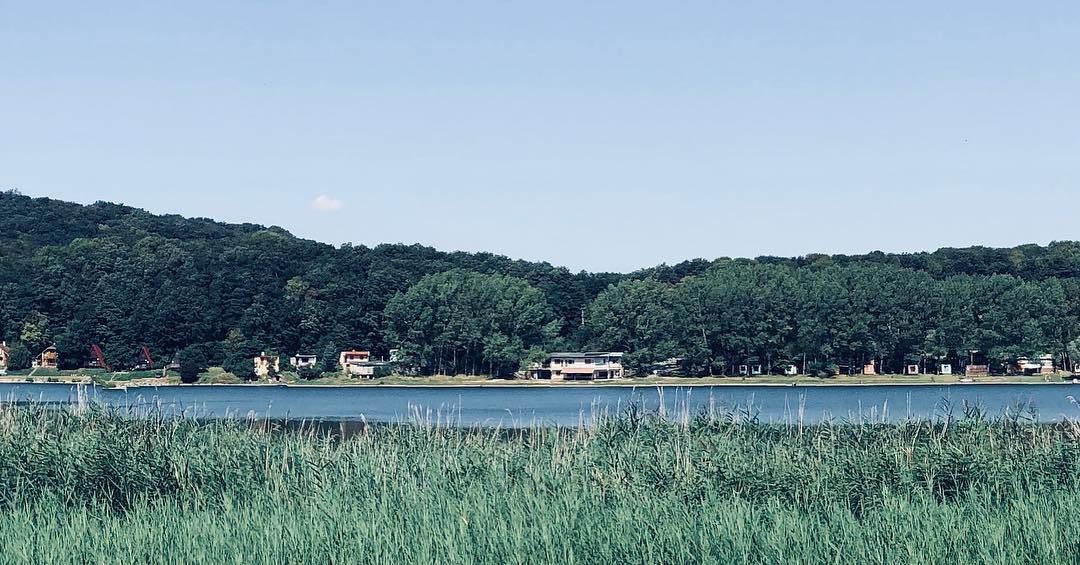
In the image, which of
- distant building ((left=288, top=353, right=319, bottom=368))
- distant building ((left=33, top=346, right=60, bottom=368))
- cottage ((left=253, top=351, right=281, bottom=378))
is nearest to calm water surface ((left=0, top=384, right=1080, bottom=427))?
cottage ((left=253, top=351, right=281, bottom=378))

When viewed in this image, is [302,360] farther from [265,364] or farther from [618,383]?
[618,383]

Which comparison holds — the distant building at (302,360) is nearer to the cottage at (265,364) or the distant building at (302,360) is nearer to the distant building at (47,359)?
the cottage at (265,364)

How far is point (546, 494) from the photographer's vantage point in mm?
15773

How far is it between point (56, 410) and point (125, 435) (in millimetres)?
4099

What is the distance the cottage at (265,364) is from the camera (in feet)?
317

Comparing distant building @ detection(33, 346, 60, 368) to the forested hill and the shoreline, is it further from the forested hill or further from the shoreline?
the shoreline

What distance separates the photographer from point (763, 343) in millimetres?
95562

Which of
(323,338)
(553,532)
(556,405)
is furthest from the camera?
(323,338)

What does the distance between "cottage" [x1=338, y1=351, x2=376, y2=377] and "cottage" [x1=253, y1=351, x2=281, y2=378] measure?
5.26m

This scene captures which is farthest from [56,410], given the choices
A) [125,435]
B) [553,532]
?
[553,532]

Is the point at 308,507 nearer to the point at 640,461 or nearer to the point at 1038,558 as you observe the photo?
the point at 640,461

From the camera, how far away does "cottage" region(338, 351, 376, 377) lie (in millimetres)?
98625

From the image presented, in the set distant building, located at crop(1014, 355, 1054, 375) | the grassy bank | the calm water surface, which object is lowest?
the calm water surface

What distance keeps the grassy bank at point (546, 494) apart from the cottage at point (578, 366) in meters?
74.6
